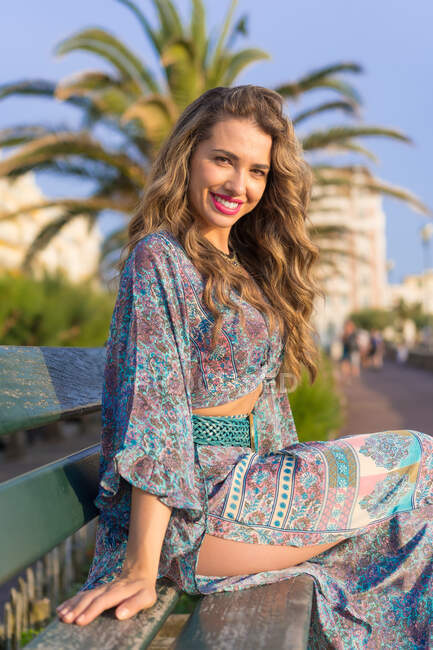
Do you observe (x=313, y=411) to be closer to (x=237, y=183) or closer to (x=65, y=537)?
(x=237, y=183)

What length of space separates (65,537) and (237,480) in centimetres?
43

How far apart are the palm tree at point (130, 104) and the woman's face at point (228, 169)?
7904mm

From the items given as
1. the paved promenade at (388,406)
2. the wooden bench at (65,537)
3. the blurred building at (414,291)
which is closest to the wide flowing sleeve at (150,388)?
the wooden bench at (65,537)

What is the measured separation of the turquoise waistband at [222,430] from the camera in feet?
6.15

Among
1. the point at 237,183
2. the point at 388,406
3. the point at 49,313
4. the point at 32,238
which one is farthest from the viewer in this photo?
the point at 32,238

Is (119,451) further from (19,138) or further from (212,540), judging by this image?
(19,138)

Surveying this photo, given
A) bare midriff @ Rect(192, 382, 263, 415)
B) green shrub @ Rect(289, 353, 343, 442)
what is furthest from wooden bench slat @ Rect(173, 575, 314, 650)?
green shrub @ Rect(289, 353, 343, 442)

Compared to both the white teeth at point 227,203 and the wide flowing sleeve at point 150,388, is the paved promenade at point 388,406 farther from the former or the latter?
the wide flowing sleeve at point 150,388

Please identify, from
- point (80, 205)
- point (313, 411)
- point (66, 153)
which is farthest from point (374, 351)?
point (313, 411)

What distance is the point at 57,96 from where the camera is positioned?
10.1m

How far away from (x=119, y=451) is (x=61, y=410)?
375 millimetres

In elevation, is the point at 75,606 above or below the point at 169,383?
below

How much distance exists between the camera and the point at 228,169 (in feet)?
7.11

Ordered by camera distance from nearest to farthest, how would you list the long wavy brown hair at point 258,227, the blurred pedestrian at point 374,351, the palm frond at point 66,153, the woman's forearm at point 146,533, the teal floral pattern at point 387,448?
the woman's forearm at point 146,533, the teal floral pattern at point 387,448, the long wavy brown hair at point 258,227, the palm frond at point 66,153, the blurred pedestrian at point 374,351
